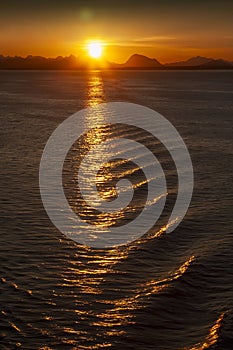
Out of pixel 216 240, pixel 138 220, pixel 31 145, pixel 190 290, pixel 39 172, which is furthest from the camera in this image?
pixel 31 145

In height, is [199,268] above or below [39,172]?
below

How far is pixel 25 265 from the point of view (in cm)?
1866

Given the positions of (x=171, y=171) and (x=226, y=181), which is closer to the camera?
(x=226, y=181)

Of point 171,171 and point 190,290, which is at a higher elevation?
point 171,171

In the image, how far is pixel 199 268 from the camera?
18.8m

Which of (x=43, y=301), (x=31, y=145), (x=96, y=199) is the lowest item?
(x=43, y=301)

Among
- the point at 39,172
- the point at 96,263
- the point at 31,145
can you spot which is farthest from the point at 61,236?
the point at 31,145

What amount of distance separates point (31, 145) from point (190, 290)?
93.7 feet

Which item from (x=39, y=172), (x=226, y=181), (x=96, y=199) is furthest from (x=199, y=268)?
(x=39, y=172)

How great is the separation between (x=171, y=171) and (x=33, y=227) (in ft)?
42.5

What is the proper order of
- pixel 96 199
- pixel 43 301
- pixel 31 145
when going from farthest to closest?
pixel 31 145
pixel 96 199
pixel 43 301

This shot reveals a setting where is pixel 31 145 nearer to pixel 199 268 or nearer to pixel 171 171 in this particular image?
pixel 171 171

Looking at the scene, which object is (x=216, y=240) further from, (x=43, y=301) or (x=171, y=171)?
(x=171, y=171)

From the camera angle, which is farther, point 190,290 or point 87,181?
point 87,181
